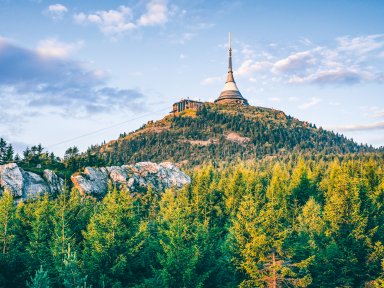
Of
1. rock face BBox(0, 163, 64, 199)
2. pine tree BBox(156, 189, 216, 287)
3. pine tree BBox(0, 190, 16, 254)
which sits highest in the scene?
rock face BBox(0, 163, 64, 199)

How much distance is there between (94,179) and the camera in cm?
9562

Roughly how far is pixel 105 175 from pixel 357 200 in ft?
254

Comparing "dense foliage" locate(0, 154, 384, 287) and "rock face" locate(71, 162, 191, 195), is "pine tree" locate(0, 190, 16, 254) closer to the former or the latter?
"dense foliage" locate(0, 154, 384, 287)

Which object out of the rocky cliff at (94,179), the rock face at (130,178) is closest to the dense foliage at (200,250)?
the rocky cliff at (94,179)

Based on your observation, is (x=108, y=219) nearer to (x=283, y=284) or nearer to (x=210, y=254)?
(x=210, y=254)

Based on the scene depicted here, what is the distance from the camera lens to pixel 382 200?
189 feet

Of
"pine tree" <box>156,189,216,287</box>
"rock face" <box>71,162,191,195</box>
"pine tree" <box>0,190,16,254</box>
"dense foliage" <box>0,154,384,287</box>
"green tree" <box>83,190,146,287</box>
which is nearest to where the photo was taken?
"pine tree" <box>156,189,216,287</box>

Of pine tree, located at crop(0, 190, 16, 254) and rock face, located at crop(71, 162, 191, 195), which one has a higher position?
rock face, located at crop(71, 162, 191, 195)

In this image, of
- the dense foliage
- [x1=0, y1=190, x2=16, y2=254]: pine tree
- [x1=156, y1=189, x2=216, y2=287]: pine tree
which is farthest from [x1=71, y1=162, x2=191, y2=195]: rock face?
[x1=156, y1=189, x2=216, y2=287]: pine tree

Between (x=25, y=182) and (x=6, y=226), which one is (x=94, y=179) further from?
(x=6, y=226)

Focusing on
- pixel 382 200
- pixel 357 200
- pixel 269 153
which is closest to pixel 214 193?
pixel 382 200

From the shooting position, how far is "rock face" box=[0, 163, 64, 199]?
7856cm

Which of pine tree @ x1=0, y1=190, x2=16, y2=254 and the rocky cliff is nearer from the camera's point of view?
pine tree @ x1=0, y1=190, x2=16, y2=254

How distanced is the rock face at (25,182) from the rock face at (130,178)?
5.34 m
